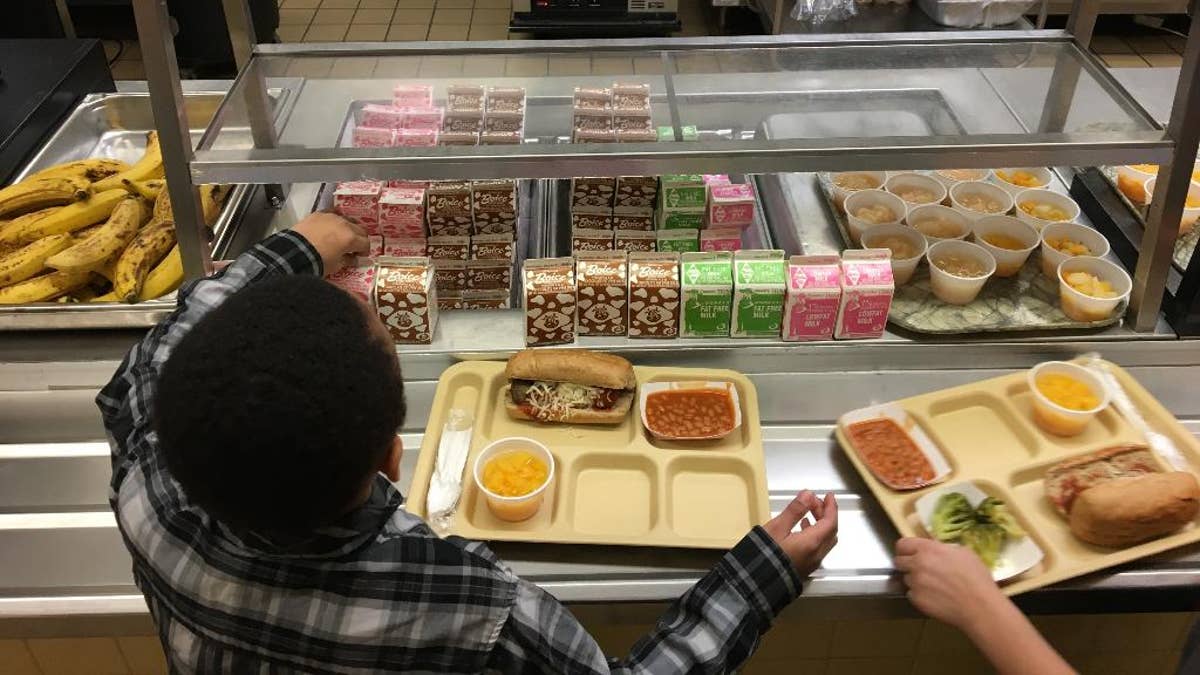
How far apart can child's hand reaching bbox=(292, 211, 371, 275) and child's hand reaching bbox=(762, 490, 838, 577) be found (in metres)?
1.03

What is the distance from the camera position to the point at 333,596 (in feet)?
3.90

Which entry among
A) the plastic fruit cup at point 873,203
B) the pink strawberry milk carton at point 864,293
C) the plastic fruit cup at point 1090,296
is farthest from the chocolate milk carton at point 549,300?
the plastic fruit cup at point 1090,296

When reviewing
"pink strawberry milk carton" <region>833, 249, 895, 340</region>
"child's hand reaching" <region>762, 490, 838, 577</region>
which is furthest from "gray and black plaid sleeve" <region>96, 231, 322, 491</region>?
"pink strawberry milk carton" <region>833, 249, 895, 340</region>

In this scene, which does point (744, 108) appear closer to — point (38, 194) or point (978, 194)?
point (978, 194)

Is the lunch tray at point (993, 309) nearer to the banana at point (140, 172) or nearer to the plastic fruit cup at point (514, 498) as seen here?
the plastic fruit cup at point (514, 498)

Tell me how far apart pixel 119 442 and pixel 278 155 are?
0.63 m

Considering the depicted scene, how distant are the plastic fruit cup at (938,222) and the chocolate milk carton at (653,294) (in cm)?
66

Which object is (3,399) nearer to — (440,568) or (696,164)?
(440,568)

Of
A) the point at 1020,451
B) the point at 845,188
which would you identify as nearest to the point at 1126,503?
the point at 1020,451

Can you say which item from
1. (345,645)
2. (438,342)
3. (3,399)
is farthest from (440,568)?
(3,399)

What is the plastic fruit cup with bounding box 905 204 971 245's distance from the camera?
225 centimetres

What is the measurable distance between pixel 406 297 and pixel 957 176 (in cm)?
145

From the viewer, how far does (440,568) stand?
4.04 feet

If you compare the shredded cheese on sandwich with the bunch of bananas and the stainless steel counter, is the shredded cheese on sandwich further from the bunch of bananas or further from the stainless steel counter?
the bunch of bananas
